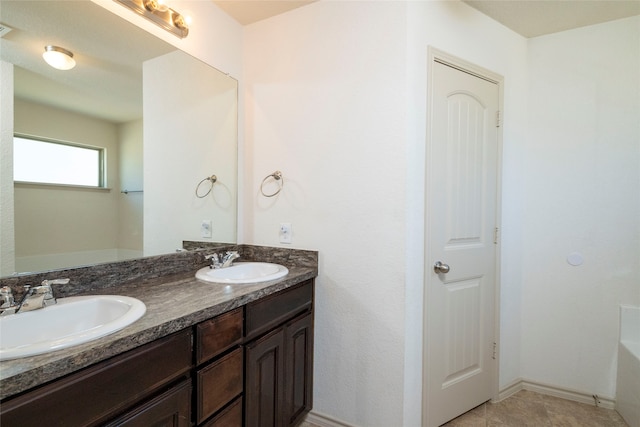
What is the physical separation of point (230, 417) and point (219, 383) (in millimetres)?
170

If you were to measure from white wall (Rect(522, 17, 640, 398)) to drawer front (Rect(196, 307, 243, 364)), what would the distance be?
1972 mm

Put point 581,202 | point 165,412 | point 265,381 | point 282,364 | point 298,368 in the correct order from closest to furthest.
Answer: point 165,412 < point 265,381 < point 282,364 < point 298,368 < point 581,202

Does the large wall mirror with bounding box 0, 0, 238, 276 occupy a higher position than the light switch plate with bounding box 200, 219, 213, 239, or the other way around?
the large wall mirror with bounding box 0, 0, 238, 276

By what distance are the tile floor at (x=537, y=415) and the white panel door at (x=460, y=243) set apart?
64mm

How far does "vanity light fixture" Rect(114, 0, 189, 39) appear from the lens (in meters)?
1.32

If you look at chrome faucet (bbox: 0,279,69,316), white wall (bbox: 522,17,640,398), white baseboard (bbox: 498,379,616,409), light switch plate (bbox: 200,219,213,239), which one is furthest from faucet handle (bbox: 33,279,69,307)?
white wall (bbox: 522,17,640,398)

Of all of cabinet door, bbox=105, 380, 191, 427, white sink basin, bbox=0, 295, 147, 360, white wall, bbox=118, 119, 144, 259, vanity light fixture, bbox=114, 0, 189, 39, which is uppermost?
vanity light fixture, bbox=114, 0, 189, 39

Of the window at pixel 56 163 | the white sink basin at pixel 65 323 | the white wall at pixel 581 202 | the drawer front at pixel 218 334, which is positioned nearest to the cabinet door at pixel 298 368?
the drawer front at pixel 218 334

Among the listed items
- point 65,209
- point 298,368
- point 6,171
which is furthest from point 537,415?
point 6,171

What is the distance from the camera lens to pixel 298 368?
151cm

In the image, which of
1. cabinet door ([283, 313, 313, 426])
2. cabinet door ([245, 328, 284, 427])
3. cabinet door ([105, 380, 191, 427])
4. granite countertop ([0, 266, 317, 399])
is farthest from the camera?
cabinet door ([283, 313, 313, 426])

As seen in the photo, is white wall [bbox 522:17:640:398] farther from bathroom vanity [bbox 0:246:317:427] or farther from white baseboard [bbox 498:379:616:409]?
bathroom vanity [bbox 0:246:317:427]

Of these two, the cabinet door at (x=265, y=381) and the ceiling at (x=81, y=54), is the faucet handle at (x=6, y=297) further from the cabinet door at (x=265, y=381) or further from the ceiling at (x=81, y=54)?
the cabinet door at (x=265, y=381)

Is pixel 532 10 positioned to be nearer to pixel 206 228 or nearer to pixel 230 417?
pixel 206 228
